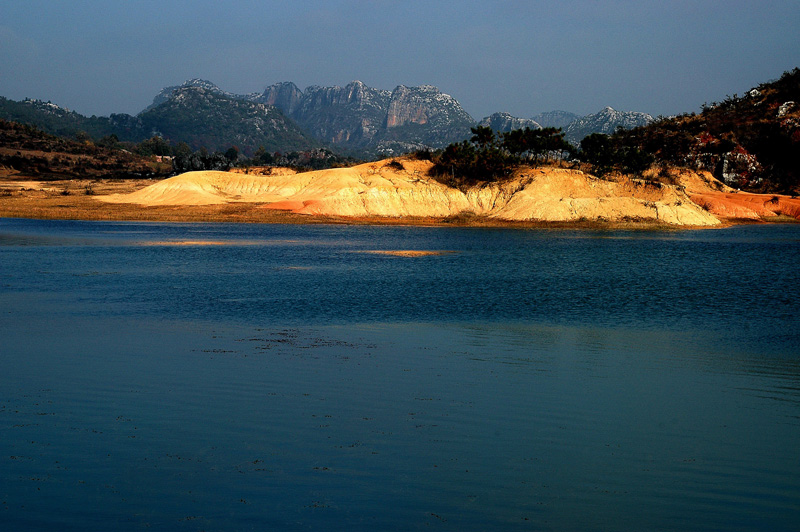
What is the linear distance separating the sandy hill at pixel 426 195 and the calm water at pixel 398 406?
57.2 meters

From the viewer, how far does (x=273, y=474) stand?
1096cm

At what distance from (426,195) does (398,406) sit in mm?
86204

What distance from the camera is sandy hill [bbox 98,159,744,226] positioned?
302 ft

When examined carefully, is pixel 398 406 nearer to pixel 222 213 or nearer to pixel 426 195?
pixel 426 195

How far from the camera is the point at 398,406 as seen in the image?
14977mm

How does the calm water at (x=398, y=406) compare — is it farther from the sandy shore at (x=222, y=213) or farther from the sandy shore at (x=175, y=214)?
the sandy shore at (x=175, y=214)

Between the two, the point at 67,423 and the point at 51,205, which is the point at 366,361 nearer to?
the point at 67,423

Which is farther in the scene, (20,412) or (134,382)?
(134,382)

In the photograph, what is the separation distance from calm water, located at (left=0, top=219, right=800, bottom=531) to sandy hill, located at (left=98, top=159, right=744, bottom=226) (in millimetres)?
57218

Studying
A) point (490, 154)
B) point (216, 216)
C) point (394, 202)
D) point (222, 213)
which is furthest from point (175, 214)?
point (490, 154)

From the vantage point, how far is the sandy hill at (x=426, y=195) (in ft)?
302

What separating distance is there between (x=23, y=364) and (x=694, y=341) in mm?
20640

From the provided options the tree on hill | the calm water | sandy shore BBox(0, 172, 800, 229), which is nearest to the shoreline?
sandy shore BBox(0, 172, 800, 229)

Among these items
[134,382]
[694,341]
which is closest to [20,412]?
[134,382]
